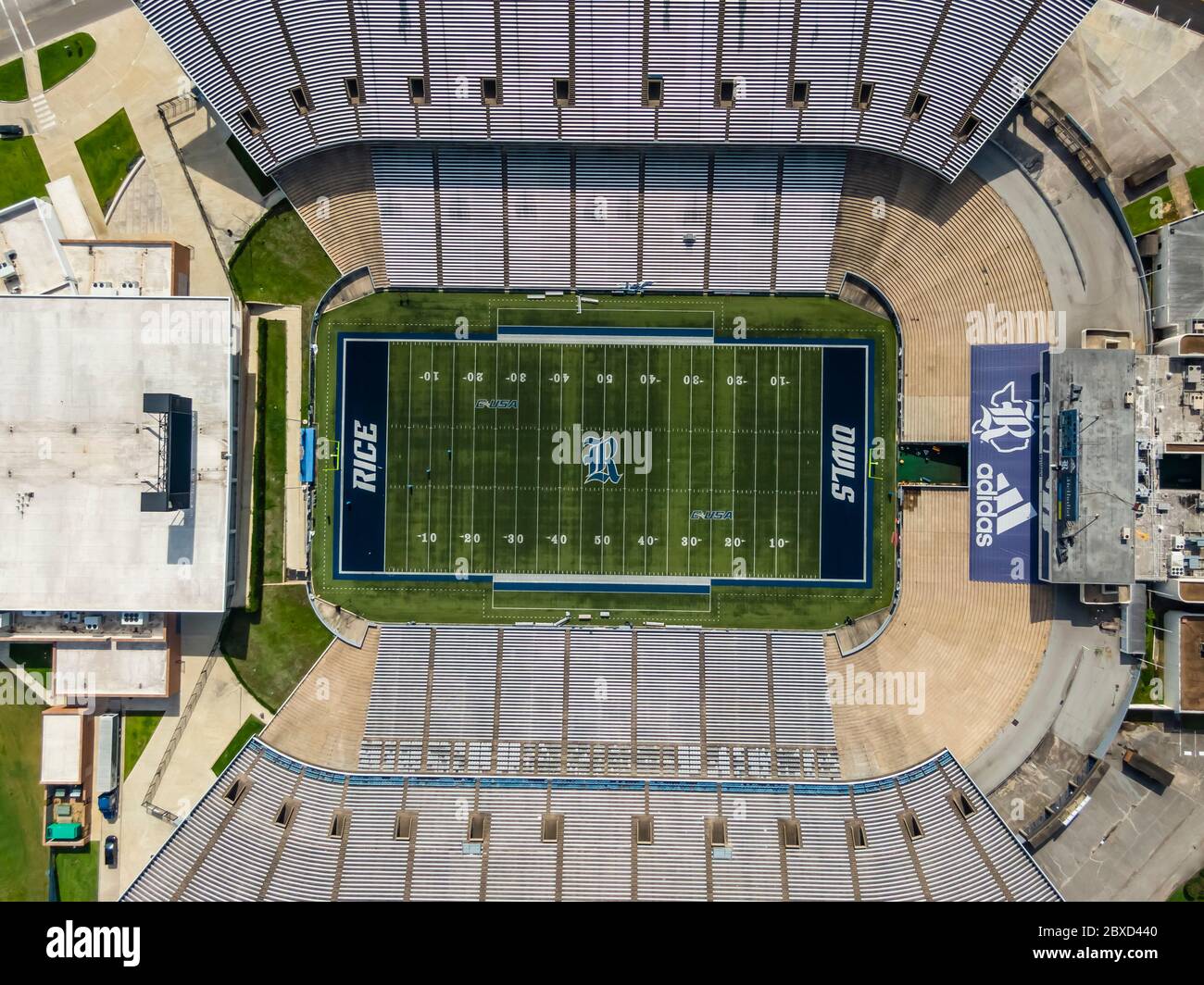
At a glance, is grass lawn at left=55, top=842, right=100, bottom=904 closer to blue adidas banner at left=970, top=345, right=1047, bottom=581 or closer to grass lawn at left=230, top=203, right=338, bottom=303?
grass lawn at left=230, top=203, right=338, bottom=303

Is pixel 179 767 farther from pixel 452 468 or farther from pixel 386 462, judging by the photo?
pixel 452 468

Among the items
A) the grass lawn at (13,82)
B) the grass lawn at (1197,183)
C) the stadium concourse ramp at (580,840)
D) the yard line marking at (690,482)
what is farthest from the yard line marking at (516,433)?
the grass lawn at (1197,183)

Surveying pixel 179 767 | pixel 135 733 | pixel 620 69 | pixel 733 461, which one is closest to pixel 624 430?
pixel 733 461

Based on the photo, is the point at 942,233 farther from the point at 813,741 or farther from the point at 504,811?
the point at 504,811
